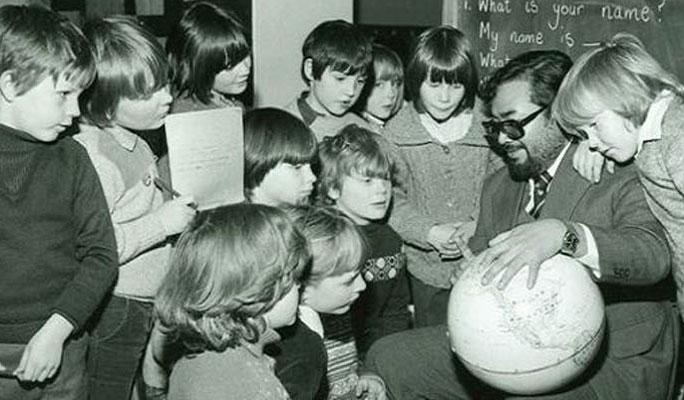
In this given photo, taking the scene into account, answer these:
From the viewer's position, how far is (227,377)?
7.66 ft

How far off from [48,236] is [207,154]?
2.48ft

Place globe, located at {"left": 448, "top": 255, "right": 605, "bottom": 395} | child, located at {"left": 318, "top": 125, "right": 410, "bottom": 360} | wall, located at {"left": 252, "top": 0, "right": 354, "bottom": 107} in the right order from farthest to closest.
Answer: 1. wall, located at {"left": 252, "top": 0, "right": 354, "bottom": 107}
2. child, located at {"left": 318, "top": 125, "right": 410, "bottom": 360}
3. globe, located at {"left": 448, "top": 255, "right": 605, "bottom": 395}

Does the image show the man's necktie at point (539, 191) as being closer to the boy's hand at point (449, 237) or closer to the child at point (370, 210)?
the boy's hand at point (449, 237)

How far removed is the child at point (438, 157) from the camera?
418cm

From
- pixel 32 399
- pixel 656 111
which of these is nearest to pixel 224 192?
pixel 32 399

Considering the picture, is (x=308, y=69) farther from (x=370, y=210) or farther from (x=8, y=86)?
(x=8, y=86)

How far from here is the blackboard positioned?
4285 millimetres

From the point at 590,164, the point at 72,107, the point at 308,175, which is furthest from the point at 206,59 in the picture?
the point at 590,164

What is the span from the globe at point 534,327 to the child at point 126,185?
3.83 ft

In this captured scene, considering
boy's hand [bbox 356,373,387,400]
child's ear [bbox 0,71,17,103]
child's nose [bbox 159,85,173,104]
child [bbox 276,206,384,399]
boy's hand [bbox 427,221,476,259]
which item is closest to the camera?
child's ear [bbox 0,71,17,103]

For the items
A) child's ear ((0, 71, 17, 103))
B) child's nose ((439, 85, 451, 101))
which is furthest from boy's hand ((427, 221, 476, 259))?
child's ear ((0, 71, 17, 103))

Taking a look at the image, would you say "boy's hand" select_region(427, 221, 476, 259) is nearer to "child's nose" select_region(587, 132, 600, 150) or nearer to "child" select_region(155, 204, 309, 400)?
"child's nose" select_region(587, 132, 600, 150)

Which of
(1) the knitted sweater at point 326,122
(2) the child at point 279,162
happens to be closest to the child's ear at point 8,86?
(2) the child at point 279,162

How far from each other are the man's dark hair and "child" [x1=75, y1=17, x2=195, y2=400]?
1.37 meters
